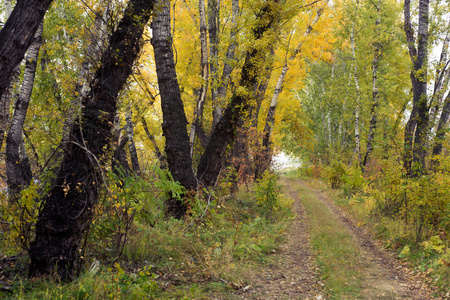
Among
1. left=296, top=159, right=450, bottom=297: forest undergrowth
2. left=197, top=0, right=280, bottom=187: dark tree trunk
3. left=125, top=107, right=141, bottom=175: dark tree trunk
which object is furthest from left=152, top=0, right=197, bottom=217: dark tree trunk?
left=296, top=159, right=450, bottom=297: forest undergrowth

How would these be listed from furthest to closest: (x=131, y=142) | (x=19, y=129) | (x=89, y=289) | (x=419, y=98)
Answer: (x=131, y=142) < (x=419, y=98) < (x=19, y=129) < (x=89, y=289)

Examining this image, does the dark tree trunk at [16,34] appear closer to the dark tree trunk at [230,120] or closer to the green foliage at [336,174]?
the dark tree trunk at [230,120]

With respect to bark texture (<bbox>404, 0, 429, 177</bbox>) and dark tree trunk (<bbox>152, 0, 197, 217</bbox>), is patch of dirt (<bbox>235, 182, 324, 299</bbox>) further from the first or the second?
bark texture (<bbox>404, 0, 429, 177</bbox>)

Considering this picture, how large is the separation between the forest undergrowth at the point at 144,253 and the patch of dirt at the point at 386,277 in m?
1.98

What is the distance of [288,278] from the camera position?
540 centimetres

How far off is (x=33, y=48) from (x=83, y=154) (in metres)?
4.50

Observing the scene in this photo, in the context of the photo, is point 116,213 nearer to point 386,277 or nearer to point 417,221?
point 386,277

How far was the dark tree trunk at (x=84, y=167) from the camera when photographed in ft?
11.7

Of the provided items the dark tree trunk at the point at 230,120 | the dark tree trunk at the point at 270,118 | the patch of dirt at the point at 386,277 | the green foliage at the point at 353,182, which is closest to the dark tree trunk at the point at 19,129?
the dark tree trunk at the point at 230,120

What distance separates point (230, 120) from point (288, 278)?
4.07m

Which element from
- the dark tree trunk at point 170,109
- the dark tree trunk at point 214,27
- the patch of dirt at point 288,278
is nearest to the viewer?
the patch of dirt at point 288,278

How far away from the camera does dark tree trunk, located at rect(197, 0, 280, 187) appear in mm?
7781

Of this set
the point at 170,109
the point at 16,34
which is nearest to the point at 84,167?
the point at 16,34

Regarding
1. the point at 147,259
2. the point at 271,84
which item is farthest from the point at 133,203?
the point at 271,84
